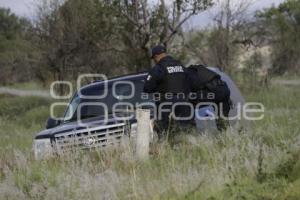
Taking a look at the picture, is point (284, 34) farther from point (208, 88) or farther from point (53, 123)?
point (208, 88)

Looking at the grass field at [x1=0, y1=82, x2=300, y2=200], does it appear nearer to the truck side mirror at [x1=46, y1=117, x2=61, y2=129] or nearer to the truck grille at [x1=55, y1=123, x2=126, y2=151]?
the truck grille at [x1=55, y1=123, x2=126, y2=151]

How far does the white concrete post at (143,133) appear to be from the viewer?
754cm

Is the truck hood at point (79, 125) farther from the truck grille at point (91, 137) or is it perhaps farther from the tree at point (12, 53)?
the tree at point (12, 53)

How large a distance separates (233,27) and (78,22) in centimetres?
664

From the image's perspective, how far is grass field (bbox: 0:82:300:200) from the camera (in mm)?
5770

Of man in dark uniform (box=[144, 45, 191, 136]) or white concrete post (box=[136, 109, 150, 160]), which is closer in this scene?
white concrete post (box=[136, 109, 150, 160])

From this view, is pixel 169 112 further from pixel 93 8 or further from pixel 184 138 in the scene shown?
pixel 93 8

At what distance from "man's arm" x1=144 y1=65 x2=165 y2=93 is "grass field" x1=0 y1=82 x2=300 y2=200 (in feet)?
2.95

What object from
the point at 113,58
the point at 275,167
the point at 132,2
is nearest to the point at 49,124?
the point at 275,167

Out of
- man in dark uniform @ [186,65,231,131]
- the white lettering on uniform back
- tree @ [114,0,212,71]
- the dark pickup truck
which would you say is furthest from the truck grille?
tree @ [114,0,212,71]

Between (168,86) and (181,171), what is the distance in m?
2.33

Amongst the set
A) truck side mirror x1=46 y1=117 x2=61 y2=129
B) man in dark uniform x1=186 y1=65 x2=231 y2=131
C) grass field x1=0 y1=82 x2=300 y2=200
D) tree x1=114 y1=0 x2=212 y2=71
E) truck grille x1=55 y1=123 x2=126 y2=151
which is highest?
tree x1=114 y1=0 x2=212 y2=71

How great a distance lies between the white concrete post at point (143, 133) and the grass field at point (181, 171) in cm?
12

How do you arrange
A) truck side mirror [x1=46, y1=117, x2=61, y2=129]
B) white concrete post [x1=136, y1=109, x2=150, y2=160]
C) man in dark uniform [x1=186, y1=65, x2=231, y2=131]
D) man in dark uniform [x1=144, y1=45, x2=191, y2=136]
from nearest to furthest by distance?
1. white concrete post [x1=136, y1=109, x2=150, y2=160]
2. man in dark uniform [x1=144, y1=45, x2=191, y2=136]
3. man in dark uniform [x1=186, y1=65, x2=231, y2=131]
4. truck side mirror [x1=46, y1=117, x2=61, y2=129]
